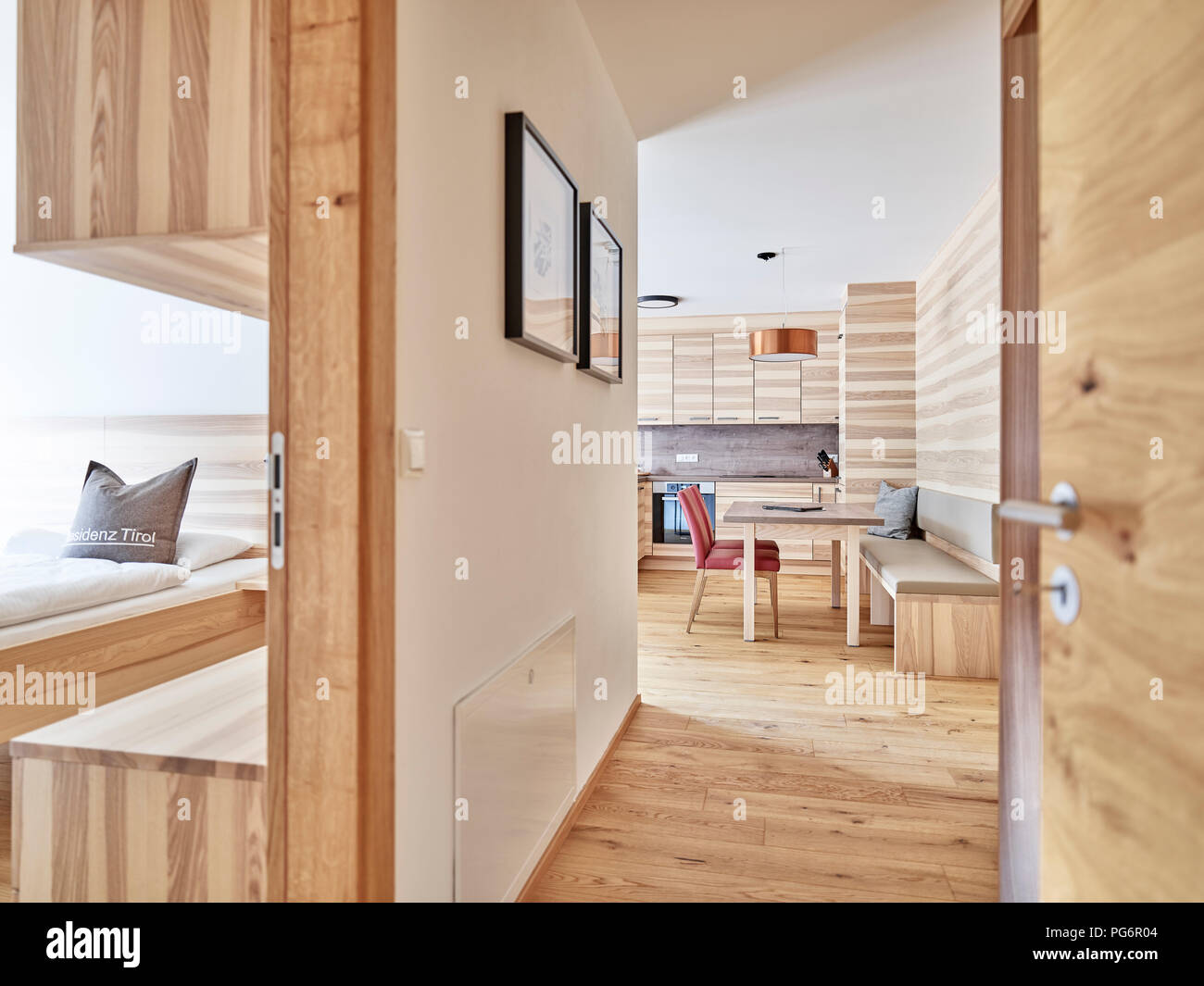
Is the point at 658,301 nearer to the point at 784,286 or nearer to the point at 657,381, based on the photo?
the point at 657,381

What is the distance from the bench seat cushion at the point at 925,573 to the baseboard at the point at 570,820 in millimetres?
1730

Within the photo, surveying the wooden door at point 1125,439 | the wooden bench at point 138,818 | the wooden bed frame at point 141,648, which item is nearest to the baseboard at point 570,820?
the wooden bench at point 138,818

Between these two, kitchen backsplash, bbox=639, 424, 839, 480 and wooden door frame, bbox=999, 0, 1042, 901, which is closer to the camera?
wooden door frame, bbox=999, 0, 1042, 901

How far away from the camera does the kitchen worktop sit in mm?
7191

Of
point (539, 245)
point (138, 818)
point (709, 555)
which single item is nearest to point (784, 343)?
point (709, 555)

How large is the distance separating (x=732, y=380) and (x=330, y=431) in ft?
21.9

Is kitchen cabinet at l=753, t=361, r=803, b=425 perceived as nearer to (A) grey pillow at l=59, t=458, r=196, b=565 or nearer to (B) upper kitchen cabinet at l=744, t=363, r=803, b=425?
(B) upper kitchen cabinet at l=744, t=363, r=803, b=425

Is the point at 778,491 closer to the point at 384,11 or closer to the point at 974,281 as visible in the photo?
the point at 974,281

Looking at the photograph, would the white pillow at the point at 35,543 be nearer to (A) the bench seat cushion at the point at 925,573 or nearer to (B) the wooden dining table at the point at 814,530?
(B) the wooden dining table at the point at 814,530

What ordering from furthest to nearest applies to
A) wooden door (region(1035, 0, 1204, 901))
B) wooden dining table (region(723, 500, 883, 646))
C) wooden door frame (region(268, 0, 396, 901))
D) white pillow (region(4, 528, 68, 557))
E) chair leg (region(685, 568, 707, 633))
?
chair leg (region(685, 568, 707, 633))
wooden dining table (region(723, 500, 883, 646))
white pillow (region(4, 528, 68, 557))
wooden door frame (region(268, 0, 396, 901))
wooden door (region(1035, 0, 1204, 901))

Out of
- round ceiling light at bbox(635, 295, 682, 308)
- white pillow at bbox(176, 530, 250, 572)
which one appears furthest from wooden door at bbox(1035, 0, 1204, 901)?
round ceiling light at bbox(635, 295, 682, 308)

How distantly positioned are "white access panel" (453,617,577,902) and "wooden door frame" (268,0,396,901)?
0.37 m

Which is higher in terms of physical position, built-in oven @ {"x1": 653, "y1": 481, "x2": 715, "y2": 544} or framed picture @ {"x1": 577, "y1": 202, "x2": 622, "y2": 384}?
framed picture @ {"x1": 577, "y1": 202, "x2": 622, "y2": 384}

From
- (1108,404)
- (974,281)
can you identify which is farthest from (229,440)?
(974,281)
